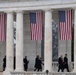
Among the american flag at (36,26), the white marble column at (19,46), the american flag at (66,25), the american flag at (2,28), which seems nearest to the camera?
the american flag at (66,25)

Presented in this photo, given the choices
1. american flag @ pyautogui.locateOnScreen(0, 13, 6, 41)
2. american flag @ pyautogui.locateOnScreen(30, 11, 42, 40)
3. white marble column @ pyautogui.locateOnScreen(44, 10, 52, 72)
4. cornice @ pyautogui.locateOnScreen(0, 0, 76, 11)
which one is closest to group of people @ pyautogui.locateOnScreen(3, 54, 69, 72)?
white marble column @ pyautogui.locateOnScreen(44, 10, 52, 72)

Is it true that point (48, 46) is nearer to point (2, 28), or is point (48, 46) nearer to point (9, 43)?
point (9, 43)

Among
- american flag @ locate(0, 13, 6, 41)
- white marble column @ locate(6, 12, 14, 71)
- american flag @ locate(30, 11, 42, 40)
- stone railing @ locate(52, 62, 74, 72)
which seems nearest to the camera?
american flag @ locate(30, 11, 42, 40)

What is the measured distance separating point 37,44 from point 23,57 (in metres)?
3.23

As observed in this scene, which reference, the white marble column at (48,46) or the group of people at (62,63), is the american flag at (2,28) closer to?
the white marble column at (48,46)

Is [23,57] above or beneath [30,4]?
→ beneath

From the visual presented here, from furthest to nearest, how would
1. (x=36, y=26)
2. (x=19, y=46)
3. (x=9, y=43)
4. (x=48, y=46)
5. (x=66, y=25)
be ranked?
1. (x=9, y=43)
2. (x=19, y=46)
3. (x=36, y=26)
4. (x=48, y=46)
5. (x=66, y=25)

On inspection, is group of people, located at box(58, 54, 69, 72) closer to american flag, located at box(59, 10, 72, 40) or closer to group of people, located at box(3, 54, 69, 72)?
group of people, located at box(3, 54, 69, 72)

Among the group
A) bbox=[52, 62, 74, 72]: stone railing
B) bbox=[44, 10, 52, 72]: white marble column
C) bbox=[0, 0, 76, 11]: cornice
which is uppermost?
bbox=[0, 0, 76, 11]: cornice

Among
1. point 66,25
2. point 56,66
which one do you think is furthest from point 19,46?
point 66,25

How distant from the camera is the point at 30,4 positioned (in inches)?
2404

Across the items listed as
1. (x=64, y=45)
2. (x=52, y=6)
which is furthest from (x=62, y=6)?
(x=64, y=45)

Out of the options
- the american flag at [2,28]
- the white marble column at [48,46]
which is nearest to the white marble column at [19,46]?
the american flag at [2,28]

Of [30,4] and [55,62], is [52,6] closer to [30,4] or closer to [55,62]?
[30,4]
